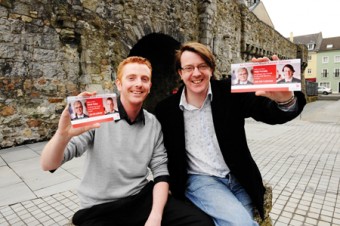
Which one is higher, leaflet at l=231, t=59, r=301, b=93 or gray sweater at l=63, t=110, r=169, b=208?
leaflet at l=231, t=59, r=301, b=93

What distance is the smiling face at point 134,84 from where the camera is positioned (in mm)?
1621

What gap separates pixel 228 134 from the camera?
1.71 metres

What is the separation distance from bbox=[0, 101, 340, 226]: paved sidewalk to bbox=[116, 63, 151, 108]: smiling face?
935 mm

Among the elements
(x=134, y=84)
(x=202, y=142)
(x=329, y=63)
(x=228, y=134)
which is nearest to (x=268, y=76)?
(x=228, y=134)

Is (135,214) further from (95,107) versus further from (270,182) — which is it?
(270,182)

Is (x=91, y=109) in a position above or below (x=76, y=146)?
above

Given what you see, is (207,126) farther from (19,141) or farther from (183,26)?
(183,26)

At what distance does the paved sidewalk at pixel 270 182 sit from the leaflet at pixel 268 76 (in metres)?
1.45

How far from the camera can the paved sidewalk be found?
2.68 m

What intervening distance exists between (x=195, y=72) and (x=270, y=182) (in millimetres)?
2581

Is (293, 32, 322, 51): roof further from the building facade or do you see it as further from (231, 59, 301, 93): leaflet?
(231, 59, 301, 93): leaflet

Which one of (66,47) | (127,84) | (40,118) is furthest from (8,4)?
(127,84)

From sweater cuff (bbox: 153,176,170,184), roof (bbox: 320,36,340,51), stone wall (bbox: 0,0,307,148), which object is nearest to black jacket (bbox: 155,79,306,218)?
sweater cuff (bbox: 153,176,170,184)

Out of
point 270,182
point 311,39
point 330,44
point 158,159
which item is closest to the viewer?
point 158,159
